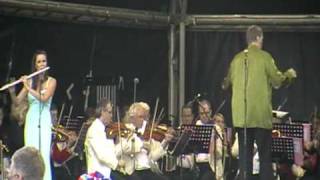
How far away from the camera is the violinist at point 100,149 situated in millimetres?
8031

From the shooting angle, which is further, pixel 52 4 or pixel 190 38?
pixel 190 38

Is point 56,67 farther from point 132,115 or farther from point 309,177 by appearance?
point 309,177

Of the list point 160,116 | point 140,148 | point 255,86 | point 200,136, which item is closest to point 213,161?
point 200,136

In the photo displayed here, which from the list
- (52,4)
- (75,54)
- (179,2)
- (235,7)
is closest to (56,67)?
(75,54)

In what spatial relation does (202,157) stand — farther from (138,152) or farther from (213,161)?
(138,152)

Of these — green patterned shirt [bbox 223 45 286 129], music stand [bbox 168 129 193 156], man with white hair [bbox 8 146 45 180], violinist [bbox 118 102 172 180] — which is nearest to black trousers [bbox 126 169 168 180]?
violinist [bbox 118 102 172 180]

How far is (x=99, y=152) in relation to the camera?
802 centimetres

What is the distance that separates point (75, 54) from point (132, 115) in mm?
1675

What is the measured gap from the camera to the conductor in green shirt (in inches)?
306

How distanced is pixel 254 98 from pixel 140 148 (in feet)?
5.73

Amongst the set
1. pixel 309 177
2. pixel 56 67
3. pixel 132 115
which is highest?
pixel 56 67

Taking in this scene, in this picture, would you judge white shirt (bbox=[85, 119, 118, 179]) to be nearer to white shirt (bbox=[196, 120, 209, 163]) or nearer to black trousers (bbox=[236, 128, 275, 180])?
black trousers (bbox=[236, 128, 275, 180])

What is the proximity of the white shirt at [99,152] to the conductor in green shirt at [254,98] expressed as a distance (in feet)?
4.72

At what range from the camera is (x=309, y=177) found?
9.39 metres
